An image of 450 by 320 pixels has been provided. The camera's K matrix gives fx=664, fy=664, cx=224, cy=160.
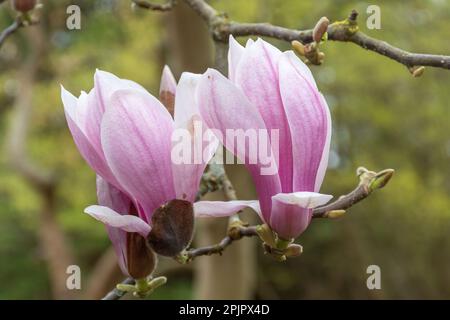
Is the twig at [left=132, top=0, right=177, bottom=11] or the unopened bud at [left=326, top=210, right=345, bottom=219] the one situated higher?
the twig at [left=132, top=0, right=177, bottom=11]

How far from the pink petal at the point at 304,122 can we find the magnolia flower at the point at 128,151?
0.23 ft

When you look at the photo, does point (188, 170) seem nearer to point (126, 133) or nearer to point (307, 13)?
point (126, 133)

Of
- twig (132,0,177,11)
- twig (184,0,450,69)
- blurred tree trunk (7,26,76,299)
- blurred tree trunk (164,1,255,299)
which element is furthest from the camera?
blurred tree trunk (7,26,76,299)

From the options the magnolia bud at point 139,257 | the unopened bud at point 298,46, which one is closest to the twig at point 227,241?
the magnolia bud at point 139,257

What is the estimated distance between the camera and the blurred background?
14.2 ft

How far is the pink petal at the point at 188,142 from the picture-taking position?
1.54 feet

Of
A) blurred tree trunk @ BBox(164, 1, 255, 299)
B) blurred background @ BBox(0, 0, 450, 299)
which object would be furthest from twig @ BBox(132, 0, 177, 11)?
blurred background @ BBox(0, 0, 450, 299)

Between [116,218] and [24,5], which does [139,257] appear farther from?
[24,5]

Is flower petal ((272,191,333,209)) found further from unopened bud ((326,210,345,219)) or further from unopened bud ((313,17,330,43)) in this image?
unopened bud ((313,17,330,43))

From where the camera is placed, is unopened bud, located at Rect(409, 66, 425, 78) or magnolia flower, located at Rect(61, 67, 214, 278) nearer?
magnolia flower, located at Rect(61, 67, 214, 278)

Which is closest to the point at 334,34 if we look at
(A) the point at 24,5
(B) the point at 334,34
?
(B) the point at 334,34

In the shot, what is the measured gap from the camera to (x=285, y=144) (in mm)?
479

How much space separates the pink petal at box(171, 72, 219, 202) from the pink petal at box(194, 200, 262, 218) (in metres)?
0.01

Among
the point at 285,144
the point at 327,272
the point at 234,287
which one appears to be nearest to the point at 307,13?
the point at 234,287
